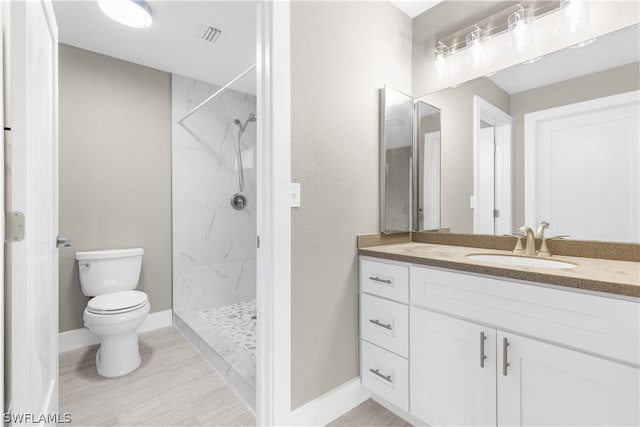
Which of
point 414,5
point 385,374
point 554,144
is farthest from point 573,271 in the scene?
point 414,5

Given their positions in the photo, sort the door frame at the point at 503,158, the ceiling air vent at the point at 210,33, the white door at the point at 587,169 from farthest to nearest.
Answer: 1. the ceiling air vent at the point at 210,33
2. the door frame at the point at 503,158
3. the white door at the point at 587,169

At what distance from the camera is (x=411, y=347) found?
143 centimetres

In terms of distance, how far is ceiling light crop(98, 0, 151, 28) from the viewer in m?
1.76

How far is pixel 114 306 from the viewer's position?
6.40ft

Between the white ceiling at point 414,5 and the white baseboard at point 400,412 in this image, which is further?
the white ceiling at point 414,5

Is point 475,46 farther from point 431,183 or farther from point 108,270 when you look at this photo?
point 108,270

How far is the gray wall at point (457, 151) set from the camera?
1808 mm

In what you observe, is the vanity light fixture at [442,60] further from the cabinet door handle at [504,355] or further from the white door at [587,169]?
the cabinet door handle at [504,355]

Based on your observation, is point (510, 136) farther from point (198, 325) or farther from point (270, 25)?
point (198, 325)

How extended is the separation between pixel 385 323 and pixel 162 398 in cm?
134

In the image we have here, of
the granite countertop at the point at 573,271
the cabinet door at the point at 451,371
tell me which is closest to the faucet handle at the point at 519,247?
the granite countertop at the point at 573,271

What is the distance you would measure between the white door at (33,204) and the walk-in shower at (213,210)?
51.2 inches

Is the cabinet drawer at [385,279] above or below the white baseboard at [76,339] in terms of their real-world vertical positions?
above

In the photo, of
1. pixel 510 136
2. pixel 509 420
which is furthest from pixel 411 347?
pixel 510 136
